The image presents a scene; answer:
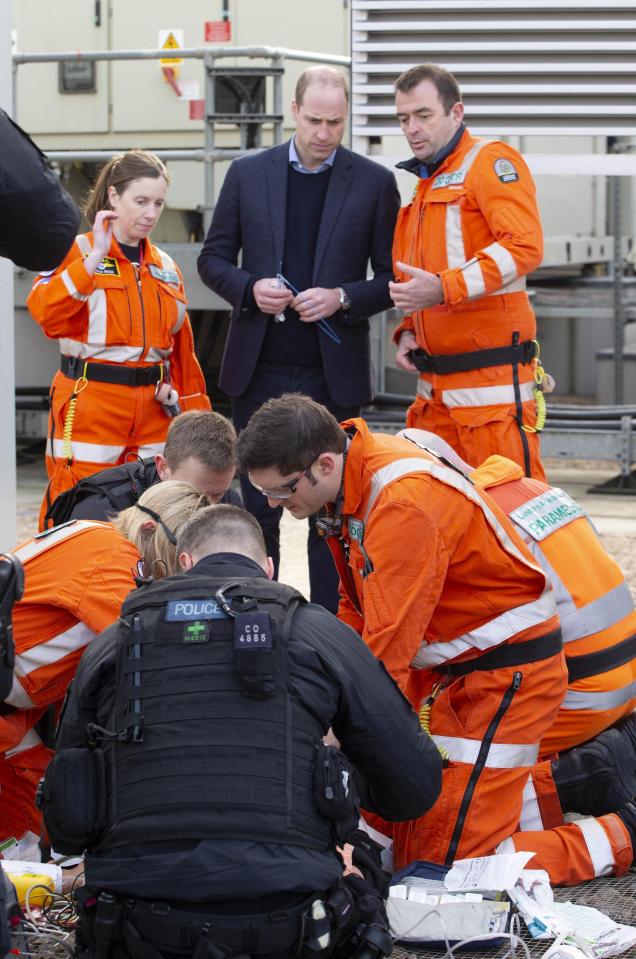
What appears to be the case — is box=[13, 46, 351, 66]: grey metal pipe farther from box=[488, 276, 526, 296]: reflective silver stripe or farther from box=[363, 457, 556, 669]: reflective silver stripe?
box=[363, 457, 556, 669]: reflective silver stripe

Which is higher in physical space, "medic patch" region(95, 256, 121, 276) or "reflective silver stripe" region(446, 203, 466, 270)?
"reflective silver stripe" region(446, 203, 466, 270)

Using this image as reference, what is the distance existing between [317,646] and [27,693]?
105 centimetres

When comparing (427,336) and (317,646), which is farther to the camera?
(427,336)

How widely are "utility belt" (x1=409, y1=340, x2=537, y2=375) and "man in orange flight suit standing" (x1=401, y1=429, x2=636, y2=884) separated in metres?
0.93

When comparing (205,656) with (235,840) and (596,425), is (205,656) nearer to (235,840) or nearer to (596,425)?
(235,840)

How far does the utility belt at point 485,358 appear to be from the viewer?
4.73 metres

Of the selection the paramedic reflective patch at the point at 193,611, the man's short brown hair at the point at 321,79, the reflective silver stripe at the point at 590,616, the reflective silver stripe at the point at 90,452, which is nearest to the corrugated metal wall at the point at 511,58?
the man's short brown hair at the point at 321,79

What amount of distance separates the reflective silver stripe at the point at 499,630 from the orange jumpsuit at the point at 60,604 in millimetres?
761

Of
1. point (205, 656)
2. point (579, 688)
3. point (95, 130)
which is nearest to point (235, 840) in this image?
point (205, 656)

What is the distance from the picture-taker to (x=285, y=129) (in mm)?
8906

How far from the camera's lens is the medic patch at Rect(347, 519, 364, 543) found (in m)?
3.46

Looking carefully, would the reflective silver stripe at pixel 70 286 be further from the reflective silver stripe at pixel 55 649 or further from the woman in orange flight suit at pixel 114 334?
the reflective silver stripe at pixel 55 649

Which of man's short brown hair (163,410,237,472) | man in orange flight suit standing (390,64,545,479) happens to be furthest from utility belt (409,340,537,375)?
man's short brown hair (163,410,237,472)

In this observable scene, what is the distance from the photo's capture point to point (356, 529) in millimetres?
3473
